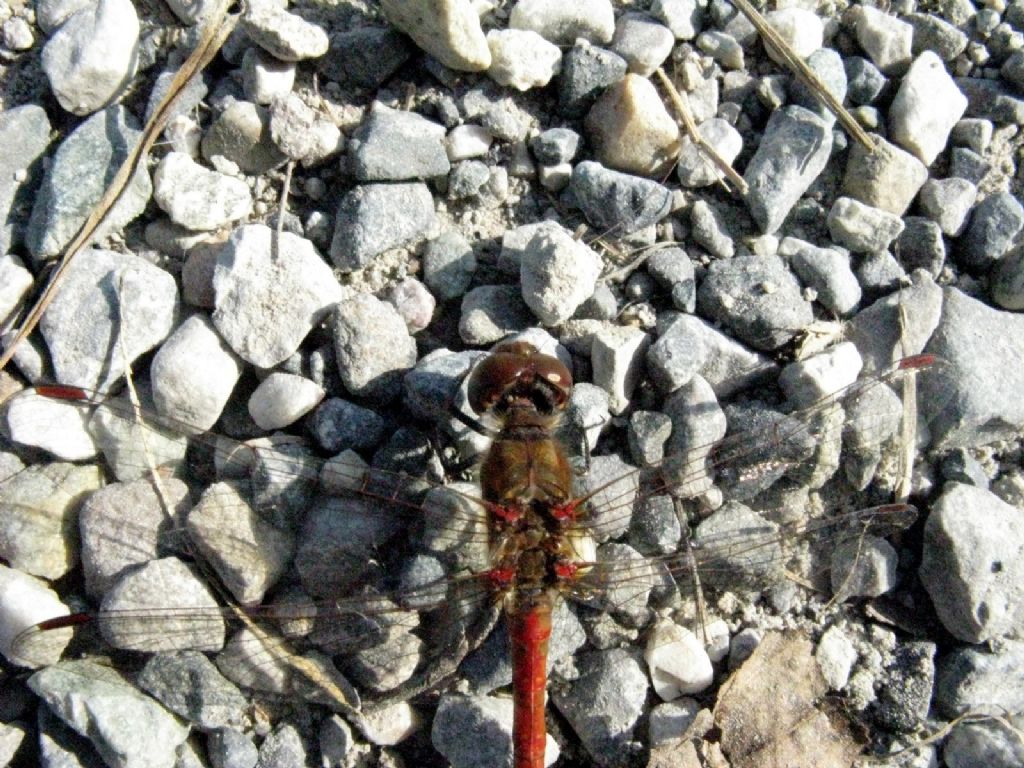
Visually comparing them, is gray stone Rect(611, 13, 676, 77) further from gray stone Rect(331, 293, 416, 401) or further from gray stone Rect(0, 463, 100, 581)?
gray stone Rect(0, 463, 100, 581)

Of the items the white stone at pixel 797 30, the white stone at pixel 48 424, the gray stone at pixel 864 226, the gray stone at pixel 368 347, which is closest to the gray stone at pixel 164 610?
the white stone at pixel 48 424

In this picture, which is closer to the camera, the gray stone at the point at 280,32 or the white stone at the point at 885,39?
the gray stone at the point at 280,32

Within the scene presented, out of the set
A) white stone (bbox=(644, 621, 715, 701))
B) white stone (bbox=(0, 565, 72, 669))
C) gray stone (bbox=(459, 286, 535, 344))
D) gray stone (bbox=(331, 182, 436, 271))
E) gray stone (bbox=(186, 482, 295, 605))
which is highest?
gray stone (bbox=(331, 182, 436, 271))

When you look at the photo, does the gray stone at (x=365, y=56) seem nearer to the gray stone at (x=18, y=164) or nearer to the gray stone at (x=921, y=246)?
the gray stone at (x=18, y=164)

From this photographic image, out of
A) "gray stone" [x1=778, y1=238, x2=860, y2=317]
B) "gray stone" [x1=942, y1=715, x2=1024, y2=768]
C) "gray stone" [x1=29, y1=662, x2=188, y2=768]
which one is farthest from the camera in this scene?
"gray stone" [x1=778, y1=238, x2=860, y2=317]

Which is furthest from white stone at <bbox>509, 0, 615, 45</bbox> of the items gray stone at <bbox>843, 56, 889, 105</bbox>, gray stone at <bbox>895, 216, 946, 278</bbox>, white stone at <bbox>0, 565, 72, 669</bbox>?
white stone at <bbox>0, 565, 72, 669</bbox>

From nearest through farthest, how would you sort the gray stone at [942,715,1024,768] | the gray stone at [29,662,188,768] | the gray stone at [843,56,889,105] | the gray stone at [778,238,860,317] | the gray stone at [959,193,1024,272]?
the gray stone at [29,662,188,768], the gray stone at [942,715,1024,768], the gray stone at [778,238,860,317], the gray stone at [959,193,1024,272], the gray stone at [843,56,889,105]

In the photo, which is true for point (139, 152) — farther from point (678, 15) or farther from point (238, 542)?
point (678, 15)

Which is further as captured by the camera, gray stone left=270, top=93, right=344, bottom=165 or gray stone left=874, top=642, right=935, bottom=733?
gray stone left=270, top=93, right=344, bottom=165
